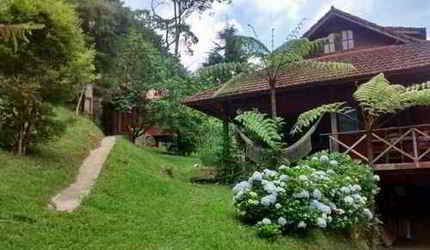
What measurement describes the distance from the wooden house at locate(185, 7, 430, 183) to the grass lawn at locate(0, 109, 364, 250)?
142 inches

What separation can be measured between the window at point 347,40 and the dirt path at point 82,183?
29.6ft

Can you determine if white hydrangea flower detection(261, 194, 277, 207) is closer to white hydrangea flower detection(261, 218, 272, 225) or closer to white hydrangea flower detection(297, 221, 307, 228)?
white hydrangea flower detection(261, 218, 272, 225)

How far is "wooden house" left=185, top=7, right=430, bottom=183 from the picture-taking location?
12.1 meters

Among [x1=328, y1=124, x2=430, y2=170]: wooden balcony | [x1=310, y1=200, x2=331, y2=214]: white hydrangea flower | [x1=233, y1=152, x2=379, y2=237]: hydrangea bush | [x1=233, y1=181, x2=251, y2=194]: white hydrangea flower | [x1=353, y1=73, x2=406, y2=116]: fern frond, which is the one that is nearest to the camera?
[x1=233, y1=152, x2=379, y2=237]: hydrangea bush

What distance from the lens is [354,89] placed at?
1394 centimetres

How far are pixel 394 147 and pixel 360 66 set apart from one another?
145 inches

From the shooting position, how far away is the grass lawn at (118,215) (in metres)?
6.75

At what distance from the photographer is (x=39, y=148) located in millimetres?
12305

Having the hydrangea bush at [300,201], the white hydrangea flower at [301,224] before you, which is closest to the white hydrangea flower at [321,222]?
the hydrangea bush at [300,201]

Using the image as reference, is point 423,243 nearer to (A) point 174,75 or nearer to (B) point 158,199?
(B) point 158,199

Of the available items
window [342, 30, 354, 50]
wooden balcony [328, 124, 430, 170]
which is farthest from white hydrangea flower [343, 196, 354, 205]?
window [342, 30, 354, 50]

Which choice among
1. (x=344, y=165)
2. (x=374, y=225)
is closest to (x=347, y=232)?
(x=374, y=225)

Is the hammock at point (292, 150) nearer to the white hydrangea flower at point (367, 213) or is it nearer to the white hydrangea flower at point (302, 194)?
the white hydrangea flower at point (367, 213)

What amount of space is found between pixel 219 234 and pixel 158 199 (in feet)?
9.52
